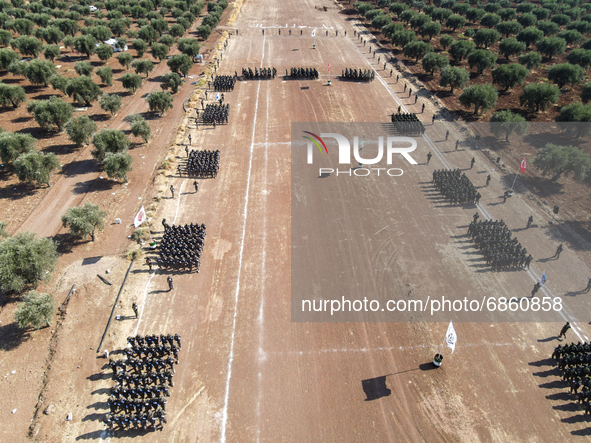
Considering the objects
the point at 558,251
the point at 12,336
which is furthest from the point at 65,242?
the point at 558,251

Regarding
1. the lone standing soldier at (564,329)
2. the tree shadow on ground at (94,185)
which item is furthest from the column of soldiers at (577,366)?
the tree shadow on ground at (94,185)

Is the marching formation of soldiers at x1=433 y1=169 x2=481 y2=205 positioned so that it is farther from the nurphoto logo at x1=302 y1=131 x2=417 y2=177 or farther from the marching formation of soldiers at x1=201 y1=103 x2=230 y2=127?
the marching formation of soldiers at x1=201 y1=103 x2=230 y2=127

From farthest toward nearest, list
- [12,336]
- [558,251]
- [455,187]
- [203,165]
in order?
[203,165]
[455,187]
[558,251]
[12,336]

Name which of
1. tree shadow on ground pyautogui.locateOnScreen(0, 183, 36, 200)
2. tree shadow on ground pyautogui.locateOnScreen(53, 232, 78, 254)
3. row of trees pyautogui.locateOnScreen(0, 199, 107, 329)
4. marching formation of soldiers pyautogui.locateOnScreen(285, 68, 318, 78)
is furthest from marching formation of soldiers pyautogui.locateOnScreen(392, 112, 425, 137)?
tree shadow on ground pyautogui.locateOnScreen(0, 183, 36, 200)

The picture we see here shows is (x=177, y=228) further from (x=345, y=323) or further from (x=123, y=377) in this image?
(x=345, y=323)

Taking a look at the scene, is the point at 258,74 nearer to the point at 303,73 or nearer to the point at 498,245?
the point at 303,73

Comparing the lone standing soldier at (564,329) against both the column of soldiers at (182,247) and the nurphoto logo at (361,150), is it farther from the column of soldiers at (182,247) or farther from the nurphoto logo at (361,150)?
the column of soldiers at (182,247)
